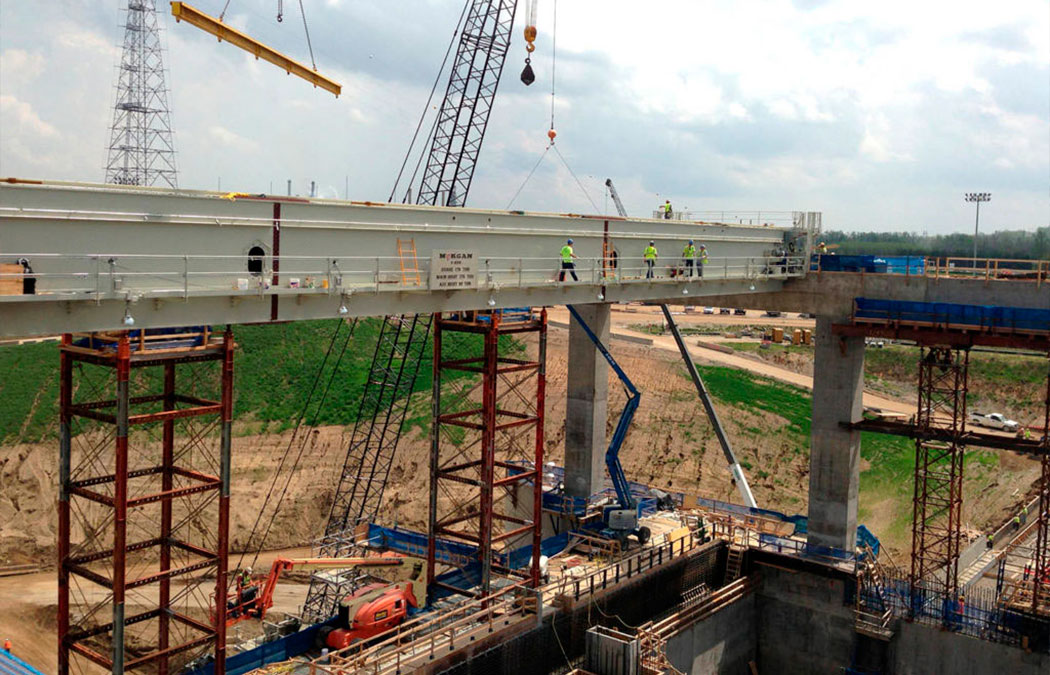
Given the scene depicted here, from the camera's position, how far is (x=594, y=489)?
42375 mm

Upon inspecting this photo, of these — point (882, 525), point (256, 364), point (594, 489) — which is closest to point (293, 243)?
point (594, 489)

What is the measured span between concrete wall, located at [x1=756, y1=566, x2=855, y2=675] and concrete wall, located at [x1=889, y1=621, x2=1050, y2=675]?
194 centimetres

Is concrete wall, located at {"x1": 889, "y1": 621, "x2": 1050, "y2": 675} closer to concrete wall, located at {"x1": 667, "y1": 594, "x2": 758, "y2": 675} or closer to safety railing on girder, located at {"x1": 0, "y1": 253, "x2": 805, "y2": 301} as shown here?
concrete wall, located at {"x1": 667, "y1": 594, "x2": 758, "y2": 675}

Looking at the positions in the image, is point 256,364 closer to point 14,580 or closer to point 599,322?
point 14,580

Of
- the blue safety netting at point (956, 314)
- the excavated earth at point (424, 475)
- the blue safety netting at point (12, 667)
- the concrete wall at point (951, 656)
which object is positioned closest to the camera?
the blue safety netting at point (12, 667)

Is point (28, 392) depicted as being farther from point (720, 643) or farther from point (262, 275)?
point (262, 275)

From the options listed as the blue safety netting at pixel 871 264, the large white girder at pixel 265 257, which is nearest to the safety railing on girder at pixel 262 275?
the large white girder at pixel 265 257

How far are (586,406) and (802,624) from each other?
12868 millimetres

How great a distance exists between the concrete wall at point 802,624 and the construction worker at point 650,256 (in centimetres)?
1399

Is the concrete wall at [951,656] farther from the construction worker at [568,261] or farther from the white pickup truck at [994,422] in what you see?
the white pickup truck at [994,422]

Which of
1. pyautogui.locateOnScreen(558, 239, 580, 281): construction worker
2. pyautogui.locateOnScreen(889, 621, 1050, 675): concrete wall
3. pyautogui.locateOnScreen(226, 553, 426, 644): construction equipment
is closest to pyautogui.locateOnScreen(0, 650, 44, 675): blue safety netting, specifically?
pyautogui.locateOnScreen(226, 553, 426, 644): construction equipment

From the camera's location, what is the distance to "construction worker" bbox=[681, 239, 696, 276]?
→ 3462 cm

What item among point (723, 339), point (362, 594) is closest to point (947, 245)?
point (723, 339)

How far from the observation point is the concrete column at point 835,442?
36.8 meters
